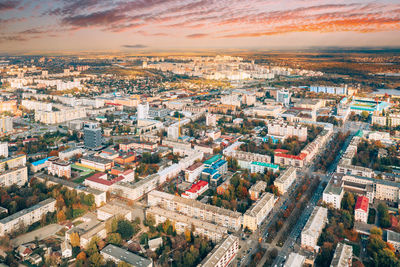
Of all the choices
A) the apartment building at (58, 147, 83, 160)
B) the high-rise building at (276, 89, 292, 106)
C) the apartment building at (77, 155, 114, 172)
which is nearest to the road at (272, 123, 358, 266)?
the apartment building at (77, 155, 114, 172)

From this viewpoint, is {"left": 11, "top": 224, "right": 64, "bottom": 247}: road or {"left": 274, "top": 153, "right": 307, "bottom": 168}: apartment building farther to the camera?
{"left": 274, "top": 153, "right": 307, "bottom": 168}: apartment building

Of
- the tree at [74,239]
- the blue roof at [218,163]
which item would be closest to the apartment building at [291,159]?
the blue roof at [218,163]

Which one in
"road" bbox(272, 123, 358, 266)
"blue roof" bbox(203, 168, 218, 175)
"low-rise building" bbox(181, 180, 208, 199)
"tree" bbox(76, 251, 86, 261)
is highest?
"blue roof" bbox(203, 168, 218, 175)

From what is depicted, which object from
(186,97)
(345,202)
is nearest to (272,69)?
(186,97)

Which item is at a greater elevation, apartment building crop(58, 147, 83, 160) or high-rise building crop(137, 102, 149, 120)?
high-rise building crop(137, 102, 149, 120)

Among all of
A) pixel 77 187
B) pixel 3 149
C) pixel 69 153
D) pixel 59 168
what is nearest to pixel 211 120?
pixel 69 153

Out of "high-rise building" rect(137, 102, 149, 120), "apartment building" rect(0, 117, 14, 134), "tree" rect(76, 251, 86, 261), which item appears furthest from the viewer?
"high-rise building" rect(137, 102, 149, 120)

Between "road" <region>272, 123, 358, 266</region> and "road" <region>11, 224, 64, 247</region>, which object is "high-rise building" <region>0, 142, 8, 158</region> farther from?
"road" <region>272, 123, 358, 266</region>
